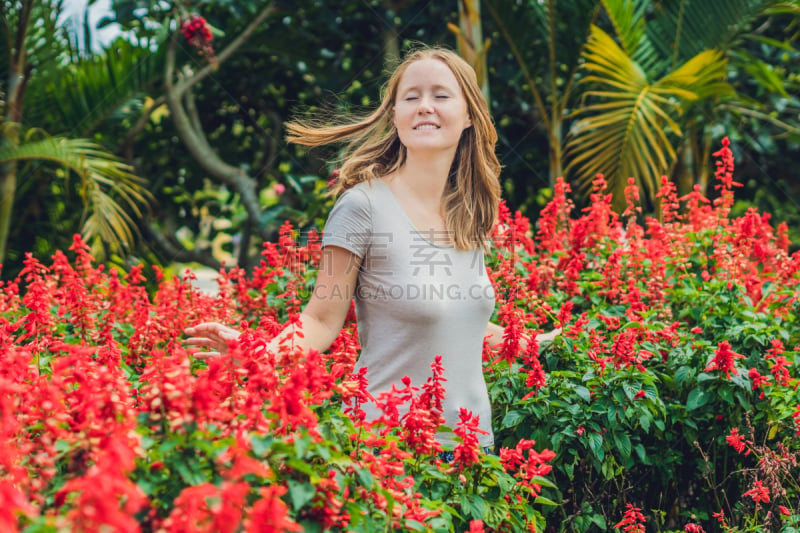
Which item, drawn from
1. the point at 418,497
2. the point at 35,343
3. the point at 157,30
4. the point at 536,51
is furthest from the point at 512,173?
the point at 418,497

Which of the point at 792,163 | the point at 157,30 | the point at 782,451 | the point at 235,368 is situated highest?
the point at 157,30

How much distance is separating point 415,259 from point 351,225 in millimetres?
212

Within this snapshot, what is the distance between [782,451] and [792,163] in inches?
213

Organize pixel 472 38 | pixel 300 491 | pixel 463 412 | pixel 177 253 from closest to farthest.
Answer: pixel 300 491 → pixel 463 412 → pixel 472 38 → pixel 177 253

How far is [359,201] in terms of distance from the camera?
214 centimetres

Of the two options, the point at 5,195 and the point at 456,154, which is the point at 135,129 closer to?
the point at 5,195

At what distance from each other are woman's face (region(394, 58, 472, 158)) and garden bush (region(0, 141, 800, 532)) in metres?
0.61

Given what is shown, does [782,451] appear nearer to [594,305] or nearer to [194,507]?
[594,305]

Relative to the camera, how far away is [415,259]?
7.05 ft

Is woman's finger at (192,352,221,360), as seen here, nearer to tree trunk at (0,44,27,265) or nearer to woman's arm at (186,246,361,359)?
woman's arm at (186,246,361,359)

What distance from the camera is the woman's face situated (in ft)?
7.45

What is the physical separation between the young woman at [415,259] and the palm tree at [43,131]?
2568mm

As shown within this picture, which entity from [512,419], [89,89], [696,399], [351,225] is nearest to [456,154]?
[351,225]

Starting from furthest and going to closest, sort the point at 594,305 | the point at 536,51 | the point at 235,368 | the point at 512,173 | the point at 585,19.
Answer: the point at 512,173
the point at 536,51
the point at 585,19
the point at 594,305
the point at 235,368
